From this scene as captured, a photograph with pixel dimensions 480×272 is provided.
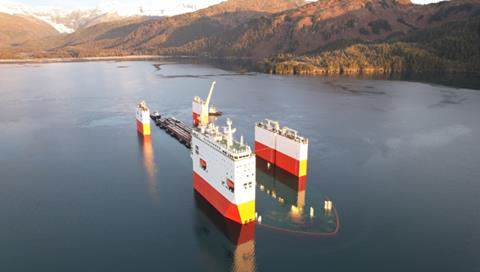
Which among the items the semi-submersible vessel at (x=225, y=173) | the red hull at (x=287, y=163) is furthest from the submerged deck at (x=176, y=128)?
the semi-submersible vessel at (x=225, y=173)

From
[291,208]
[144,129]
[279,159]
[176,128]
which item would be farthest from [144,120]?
[291,208]

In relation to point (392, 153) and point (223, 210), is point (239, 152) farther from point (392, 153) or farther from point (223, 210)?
point (392, 153)

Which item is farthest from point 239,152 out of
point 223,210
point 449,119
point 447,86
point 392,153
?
point 447,86

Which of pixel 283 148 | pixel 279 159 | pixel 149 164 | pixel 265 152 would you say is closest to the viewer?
pixel 283 148

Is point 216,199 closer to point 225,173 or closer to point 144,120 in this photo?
point 225,173

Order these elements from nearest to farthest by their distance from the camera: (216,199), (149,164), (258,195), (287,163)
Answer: (216,199), (258,195), (287,163), (149,164)

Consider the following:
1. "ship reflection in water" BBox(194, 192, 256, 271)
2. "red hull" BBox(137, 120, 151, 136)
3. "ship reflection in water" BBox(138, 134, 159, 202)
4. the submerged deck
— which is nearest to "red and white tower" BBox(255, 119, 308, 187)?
the submerged deck

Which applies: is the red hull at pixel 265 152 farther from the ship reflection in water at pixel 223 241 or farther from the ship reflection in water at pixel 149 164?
the ship reflection in water at pixel 223 241

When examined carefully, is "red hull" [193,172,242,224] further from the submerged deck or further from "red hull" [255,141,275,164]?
the submerged deck
